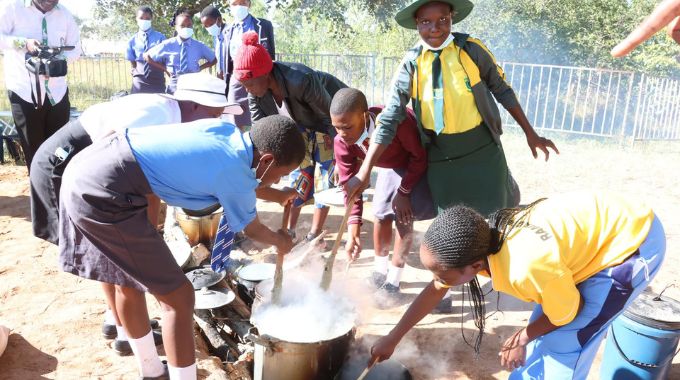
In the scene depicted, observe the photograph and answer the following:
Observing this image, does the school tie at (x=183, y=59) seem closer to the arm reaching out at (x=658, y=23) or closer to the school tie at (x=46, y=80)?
the school tie at (x=46, y=80)

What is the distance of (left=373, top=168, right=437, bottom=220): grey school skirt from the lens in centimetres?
381

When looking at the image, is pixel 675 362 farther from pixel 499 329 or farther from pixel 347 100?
pixel 347 100

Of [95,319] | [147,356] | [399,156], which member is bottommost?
[95,319]

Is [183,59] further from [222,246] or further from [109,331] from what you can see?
[109,331]

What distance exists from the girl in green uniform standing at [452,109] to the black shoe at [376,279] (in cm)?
109

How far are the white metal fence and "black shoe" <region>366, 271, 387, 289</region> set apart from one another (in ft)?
22.6

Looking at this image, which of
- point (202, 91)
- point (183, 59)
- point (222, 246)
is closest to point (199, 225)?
point (222, 246)

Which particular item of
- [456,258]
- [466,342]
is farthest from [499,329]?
[456,258]

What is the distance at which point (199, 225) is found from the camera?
15.9ft

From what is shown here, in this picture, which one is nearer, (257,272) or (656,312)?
(656,312)

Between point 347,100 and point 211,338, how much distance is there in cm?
184

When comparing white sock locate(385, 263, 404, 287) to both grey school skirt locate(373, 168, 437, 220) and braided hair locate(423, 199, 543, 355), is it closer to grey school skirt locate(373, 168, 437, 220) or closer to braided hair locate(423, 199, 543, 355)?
grey school skirt locate(373, 168, 437, 220)

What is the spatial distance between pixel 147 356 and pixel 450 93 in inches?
91.3

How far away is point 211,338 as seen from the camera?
11.6 feet
